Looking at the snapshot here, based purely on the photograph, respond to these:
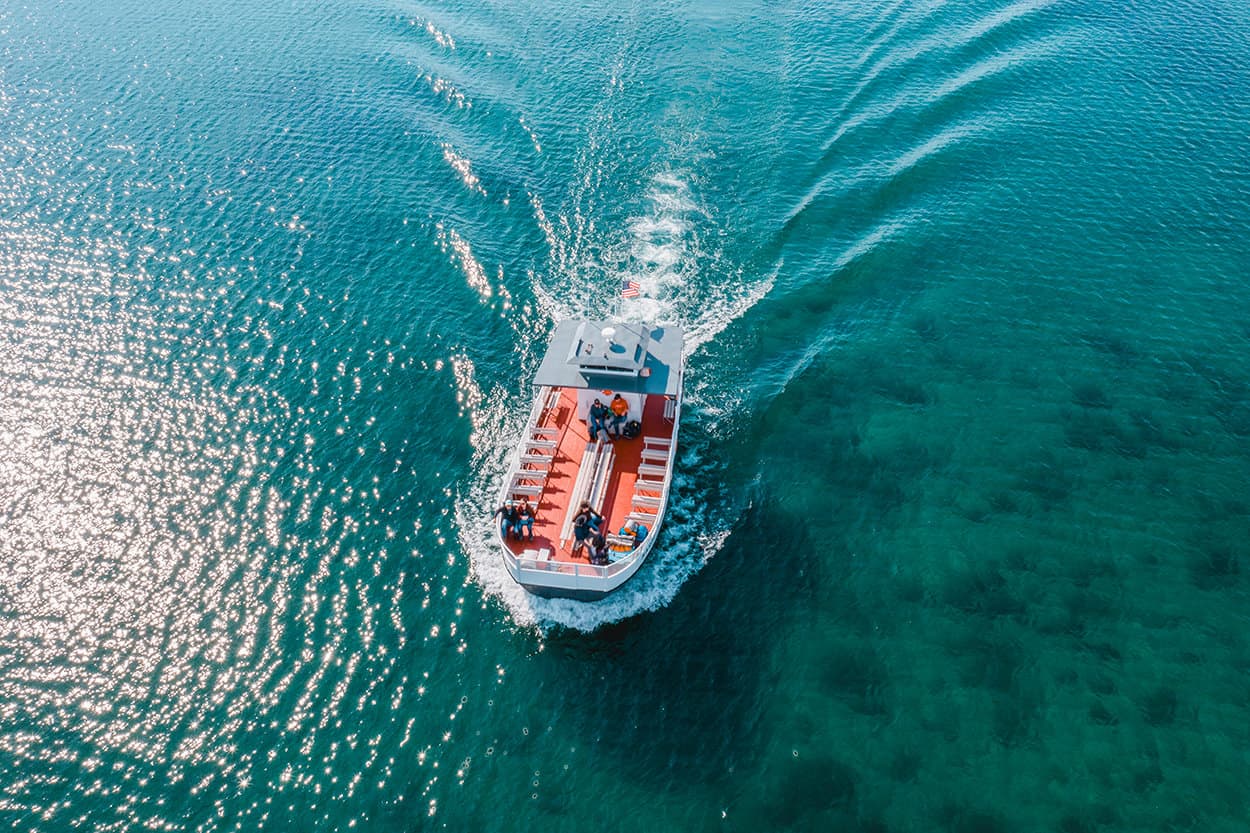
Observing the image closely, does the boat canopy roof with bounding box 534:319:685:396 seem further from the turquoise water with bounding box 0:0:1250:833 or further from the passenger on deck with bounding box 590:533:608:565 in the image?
the passenger on deck with bounding box 590:533:608:565

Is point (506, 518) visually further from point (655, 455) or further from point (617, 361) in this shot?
point (617, 361)

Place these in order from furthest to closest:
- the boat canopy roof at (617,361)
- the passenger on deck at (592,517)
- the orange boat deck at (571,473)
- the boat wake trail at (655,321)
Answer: the boat canopy roof at (617,361)
the boat wake trail at (655,321)
the orange boat deck at (571,473)
the passenger on deck at (592,517)

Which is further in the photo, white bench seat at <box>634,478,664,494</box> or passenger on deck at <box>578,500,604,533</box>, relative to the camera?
white bench seat at <box>634,478,664,494</box>

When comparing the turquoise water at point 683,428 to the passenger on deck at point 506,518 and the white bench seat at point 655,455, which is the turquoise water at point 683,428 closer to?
the white bench seat at point 655,455

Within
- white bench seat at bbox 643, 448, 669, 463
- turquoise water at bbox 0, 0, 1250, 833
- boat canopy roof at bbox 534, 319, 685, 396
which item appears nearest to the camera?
turquoise water at bbox 0, 0, 1250, 833

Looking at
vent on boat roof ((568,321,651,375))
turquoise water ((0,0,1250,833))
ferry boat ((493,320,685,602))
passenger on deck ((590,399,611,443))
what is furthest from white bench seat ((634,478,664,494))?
vent on boat roof ((568,321,651,375))

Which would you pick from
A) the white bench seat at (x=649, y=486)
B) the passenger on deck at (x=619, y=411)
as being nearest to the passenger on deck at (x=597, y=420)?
the passenger on deck at (x=619, y=411)

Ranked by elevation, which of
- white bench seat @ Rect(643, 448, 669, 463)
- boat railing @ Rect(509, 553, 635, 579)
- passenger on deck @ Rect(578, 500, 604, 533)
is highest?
white bench seat @ Rect(643, 448, 669, 463)
